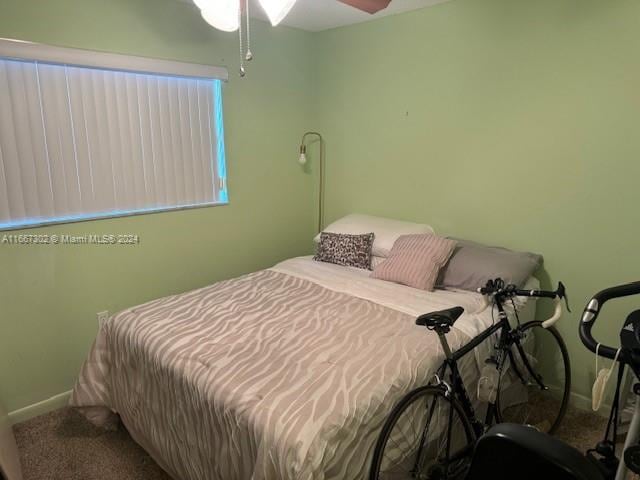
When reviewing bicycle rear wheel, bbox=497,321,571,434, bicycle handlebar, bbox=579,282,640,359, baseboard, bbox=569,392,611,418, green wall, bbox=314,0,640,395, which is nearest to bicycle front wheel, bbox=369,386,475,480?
bicycle rear wheel, bbox=497,321,571,434

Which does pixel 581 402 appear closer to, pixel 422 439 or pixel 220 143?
pixel 422 439

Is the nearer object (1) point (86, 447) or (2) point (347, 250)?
(1) point (86, 447)

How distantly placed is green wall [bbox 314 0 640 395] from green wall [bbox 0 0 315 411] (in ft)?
1.89

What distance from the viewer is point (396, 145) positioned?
9.90 ft

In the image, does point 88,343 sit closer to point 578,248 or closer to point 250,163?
point 250,163

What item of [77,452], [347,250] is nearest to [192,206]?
[347,250]

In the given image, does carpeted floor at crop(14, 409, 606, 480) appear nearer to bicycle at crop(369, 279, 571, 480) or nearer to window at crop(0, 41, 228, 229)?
bicycle at crop(369, 279, 571, 480)

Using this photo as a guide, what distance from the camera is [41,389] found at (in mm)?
2422

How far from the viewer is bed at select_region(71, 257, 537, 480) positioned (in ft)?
4.47

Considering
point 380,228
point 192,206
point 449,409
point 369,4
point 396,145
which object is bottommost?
point 449,409

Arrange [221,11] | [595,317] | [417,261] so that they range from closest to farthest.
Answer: [595,317], [221,11], [417,261]

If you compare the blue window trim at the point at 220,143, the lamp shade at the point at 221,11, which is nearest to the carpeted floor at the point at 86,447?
the blue window trim at the point at 220,143

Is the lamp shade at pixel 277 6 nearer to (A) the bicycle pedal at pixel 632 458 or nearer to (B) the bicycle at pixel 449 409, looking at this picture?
(B) the bicycle at pixel 449 409

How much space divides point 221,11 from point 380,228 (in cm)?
171
